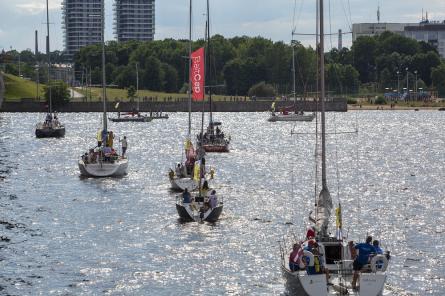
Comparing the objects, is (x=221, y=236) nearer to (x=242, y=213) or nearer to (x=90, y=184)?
(x=242, y=213)

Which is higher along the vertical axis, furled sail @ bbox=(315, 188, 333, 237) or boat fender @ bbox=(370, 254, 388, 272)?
furled sail @ bbox=(315, 188, 333, 237)

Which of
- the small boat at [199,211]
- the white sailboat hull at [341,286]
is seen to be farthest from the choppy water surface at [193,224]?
the white sailboat hull at [341,286]

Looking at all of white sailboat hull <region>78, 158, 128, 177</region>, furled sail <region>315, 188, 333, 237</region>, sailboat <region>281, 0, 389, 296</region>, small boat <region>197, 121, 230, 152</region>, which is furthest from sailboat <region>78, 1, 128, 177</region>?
sailboat <region>281, 0, 389, 296</region>

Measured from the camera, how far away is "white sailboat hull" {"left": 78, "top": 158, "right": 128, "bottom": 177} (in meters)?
95.7

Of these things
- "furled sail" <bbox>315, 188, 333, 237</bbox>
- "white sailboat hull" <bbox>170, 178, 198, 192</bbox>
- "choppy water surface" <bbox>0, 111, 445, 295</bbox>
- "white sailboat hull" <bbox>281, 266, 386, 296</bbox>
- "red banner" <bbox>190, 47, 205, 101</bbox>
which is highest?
"red banner" <bbox>190, 47, 205, 101</bbox>

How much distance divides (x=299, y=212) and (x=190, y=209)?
9.84 meters

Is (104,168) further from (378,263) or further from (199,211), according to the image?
(378,263)

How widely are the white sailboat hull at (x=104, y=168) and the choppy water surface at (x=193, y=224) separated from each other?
796 mm

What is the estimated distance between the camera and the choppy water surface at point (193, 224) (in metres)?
53.3

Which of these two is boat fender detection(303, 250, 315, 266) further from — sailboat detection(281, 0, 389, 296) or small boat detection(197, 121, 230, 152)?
small boat detection(197, 121, 230, 152)

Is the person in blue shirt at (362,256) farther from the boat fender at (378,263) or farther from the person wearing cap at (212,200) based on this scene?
the person wearing cap at (212,200)

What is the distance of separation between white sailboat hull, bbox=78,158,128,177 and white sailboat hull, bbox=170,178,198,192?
11545 mm

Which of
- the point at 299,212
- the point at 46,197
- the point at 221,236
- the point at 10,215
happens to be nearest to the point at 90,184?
the point at 46,197

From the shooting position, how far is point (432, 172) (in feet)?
364
